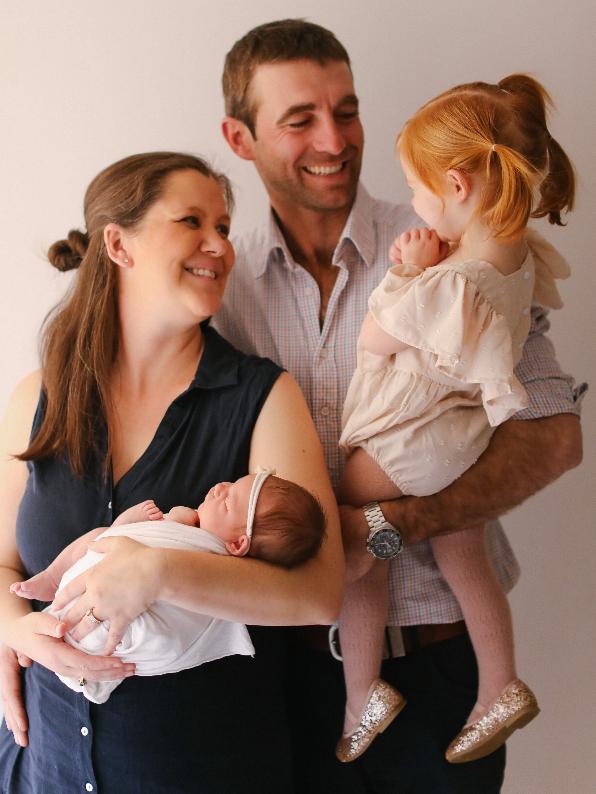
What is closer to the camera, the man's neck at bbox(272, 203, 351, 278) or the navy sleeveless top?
the navy sleeveless top

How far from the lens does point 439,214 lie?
202 cm

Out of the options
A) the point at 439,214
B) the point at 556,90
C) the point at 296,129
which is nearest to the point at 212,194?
the point at 296,129

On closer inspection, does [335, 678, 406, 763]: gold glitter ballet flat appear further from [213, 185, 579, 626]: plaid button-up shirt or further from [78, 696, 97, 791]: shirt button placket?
[78, 696, 97, 791]: shirt button placket

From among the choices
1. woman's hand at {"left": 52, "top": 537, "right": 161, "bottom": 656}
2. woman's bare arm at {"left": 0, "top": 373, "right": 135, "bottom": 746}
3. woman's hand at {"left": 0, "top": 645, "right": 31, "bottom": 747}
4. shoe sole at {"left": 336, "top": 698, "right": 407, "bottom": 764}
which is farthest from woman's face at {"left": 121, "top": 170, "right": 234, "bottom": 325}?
shoe sole at {"left": 336, "top": 698, "right": 407, "bottom": 764}

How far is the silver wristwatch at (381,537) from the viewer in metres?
2.12

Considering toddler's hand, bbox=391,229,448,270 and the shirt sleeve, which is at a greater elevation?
toddler's hand, bbox=391,229,448,270

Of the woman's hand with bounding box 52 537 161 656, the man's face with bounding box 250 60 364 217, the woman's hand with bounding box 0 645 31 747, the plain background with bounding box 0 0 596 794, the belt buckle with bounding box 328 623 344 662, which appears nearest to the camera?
the woman's hand with bounding box 52 537 161 656

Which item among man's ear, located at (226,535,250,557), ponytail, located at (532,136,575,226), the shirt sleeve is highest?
ponytail, located at (532,136,575,226)

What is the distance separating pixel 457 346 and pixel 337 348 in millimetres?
506

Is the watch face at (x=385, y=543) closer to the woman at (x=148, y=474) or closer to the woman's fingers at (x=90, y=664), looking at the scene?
the woman at (x=148, y=474)

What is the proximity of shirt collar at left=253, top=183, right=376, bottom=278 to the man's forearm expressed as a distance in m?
0.60

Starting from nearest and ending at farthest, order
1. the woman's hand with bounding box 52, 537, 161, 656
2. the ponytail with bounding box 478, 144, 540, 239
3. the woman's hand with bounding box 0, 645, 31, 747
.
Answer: the woman's hand with bounding box 52, 537, 161, 656 → the ponytail with bounding box 478, 144, 540, 239 → the woman's hand with bounding box 0, 645, 31, 747

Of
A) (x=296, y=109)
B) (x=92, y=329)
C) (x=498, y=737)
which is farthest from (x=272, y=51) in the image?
(x=498, y=737)

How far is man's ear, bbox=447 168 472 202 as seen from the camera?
6.31 ft
